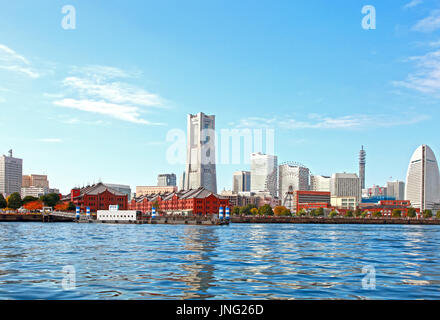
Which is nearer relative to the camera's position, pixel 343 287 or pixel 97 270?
pixel 343 287

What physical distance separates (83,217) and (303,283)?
180570mm

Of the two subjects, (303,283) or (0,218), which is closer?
(303,283)
